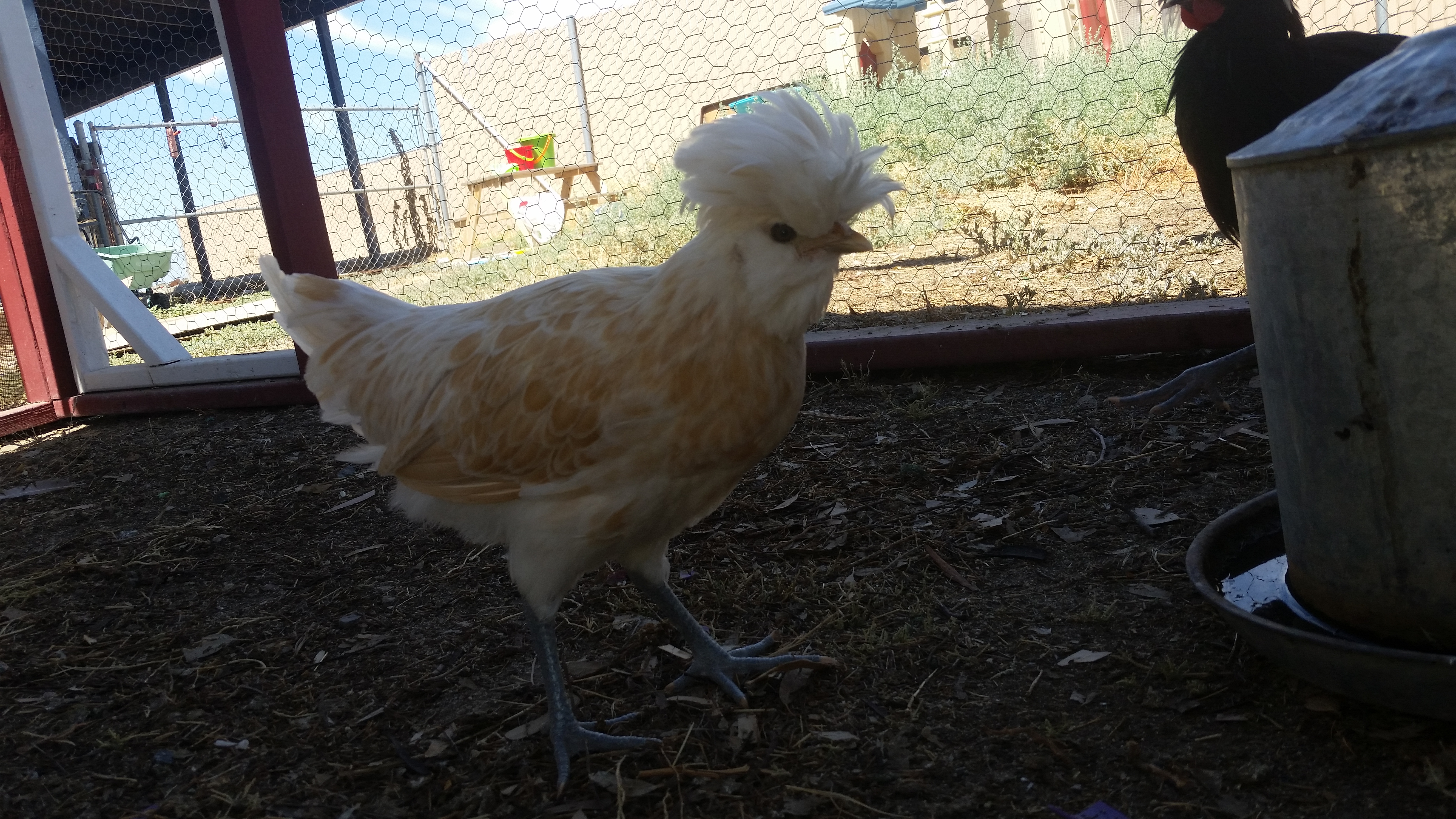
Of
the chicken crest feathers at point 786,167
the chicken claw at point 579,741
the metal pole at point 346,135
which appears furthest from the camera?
the metal pole at point 346,135

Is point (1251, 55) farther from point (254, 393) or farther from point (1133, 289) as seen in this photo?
point (254, 393)

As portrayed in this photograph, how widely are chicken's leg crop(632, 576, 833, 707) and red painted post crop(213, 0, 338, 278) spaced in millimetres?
2835

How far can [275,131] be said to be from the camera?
4137 millimetres

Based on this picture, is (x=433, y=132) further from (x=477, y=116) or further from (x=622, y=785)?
(x=622, y=785)

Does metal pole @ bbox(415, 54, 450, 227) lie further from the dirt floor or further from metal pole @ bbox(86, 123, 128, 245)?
the dirt floor

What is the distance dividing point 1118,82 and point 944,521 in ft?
12.0

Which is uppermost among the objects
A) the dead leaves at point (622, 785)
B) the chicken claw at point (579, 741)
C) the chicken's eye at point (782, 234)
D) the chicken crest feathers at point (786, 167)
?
the chicken crest feathers at point (786, 167)

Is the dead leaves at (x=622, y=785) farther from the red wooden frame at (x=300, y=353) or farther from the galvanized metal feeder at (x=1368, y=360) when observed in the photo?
the red wooden frame at (x=300, y=353)

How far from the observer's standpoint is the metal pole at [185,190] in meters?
8.16

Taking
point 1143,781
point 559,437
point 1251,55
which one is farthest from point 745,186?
point 1251,55

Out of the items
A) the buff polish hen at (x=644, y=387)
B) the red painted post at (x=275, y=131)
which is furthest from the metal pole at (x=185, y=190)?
the buff polish hen at (x=644, y=387)

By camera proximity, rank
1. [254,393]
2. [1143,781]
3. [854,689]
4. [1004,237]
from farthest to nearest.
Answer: [1004,237] < [254,393] < [854,689] < [1143,781]

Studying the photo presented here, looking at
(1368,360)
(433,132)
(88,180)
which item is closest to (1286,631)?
(1368,360)

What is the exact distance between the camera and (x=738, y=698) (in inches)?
76.9
